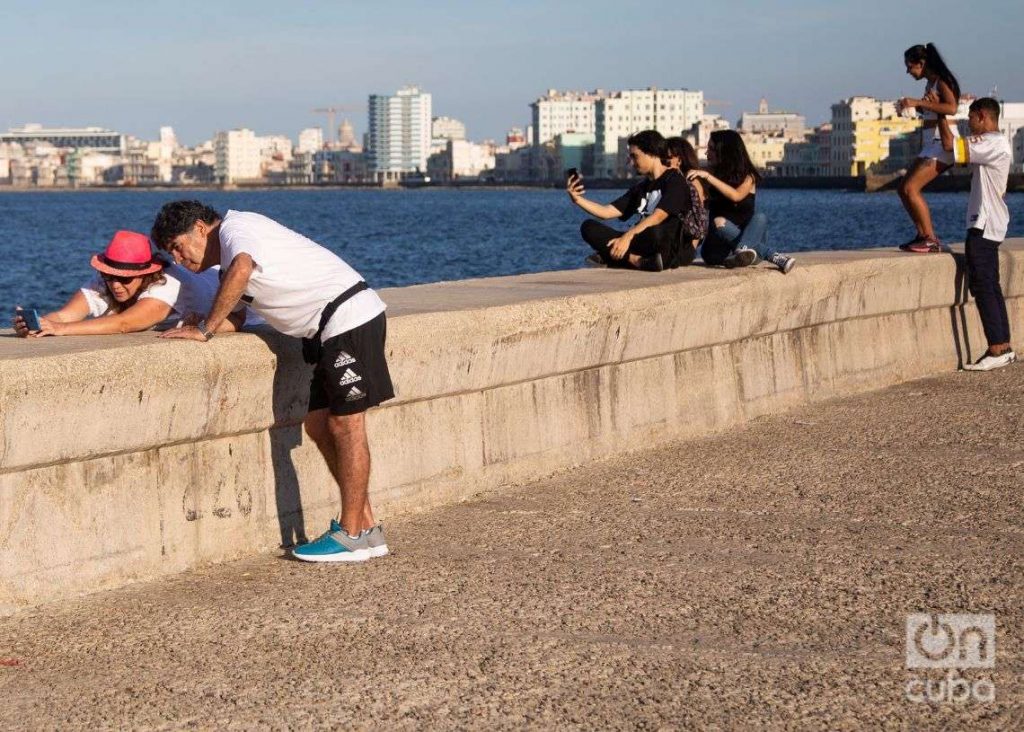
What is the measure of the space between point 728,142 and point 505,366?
3990 millimetres

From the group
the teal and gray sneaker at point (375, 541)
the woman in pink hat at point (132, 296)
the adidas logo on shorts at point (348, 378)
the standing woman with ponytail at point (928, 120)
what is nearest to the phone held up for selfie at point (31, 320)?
the woman in pink hat at point (132, 296)

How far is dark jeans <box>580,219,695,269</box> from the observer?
984 centimetres

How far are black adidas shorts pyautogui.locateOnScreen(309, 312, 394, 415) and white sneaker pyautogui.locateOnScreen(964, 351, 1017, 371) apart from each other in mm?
6325

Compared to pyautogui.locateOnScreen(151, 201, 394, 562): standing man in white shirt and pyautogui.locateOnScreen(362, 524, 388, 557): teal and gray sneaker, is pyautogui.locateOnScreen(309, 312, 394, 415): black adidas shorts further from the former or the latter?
pyautogui.locateOnScreen(362, 524, 388, 557): teal and gray sneaker

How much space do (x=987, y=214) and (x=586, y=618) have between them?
21.6 ft

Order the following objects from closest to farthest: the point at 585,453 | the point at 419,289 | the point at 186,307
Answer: the point at 186,307 → the point at 585,453 → the point at 419,289

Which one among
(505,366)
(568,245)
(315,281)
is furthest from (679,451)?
(568,245)

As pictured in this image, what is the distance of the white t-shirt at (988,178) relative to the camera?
1095cm

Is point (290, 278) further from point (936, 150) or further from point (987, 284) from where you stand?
point (936, 150)

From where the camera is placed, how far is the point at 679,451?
838cm

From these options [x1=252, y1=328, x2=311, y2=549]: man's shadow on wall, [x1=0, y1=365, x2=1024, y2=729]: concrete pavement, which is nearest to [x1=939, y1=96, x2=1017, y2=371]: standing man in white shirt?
[x1=0, y1=365, x2=1024, y2=729]: concrete pavement

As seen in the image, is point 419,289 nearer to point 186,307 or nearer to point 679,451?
point 679,451

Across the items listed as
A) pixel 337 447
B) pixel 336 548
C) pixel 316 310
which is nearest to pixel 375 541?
pixel 336 548

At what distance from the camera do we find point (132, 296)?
20.9ft
